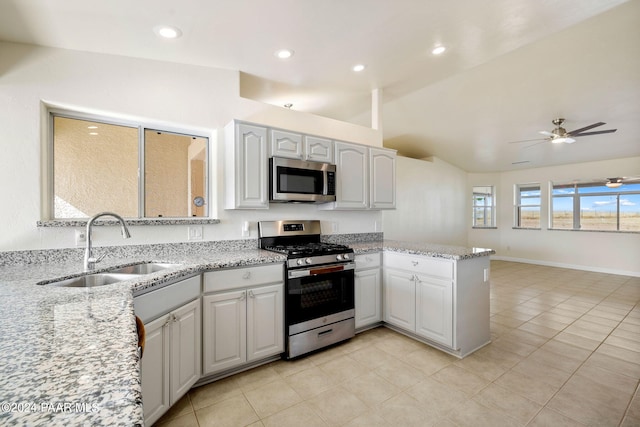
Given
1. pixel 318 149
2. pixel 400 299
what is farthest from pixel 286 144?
pixel 400 299

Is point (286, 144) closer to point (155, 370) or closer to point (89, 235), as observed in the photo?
point (89, 235)

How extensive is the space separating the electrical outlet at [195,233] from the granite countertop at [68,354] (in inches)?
42.1

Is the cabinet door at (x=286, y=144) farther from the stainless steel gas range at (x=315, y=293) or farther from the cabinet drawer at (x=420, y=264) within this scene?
the cabinet drawer at (x=420, y=264)

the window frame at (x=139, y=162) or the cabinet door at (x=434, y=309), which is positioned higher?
the window frame at (x=139, y=162)

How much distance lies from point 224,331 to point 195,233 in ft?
3.19

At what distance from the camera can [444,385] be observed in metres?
2.14

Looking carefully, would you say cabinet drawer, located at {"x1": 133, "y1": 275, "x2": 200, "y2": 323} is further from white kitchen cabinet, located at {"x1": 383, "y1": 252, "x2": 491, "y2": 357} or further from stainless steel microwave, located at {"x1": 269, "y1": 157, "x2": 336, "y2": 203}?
white kitchen cabinet, located at {"x1": 383, "y1": 252, "x2": 491, "y2": 357}

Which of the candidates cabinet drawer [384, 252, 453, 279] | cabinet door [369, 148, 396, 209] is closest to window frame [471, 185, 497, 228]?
cabinet door [369, 148, 396, 209]

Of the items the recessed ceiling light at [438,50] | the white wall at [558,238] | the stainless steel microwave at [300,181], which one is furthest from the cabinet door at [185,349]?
the white wall at [558,238]

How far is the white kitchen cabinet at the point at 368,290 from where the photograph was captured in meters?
2.95

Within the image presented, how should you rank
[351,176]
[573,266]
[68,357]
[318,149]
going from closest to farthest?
[68,357]
[318,149]
[351,176]
[573,266]

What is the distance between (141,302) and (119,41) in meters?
2.06

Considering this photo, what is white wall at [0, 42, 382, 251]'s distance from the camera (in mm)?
2043

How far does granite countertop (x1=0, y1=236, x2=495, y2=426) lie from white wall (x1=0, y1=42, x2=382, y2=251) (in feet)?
2.41
